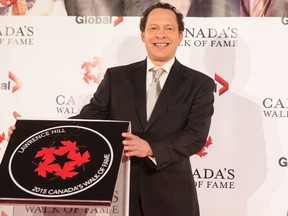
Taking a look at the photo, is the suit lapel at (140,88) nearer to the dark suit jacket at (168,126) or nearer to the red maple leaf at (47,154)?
Answer: the dark suit jacket at (168,126)

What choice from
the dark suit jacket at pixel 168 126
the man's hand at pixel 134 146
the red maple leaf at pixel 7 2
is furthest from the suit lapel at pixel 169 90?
the red maple leaf at pixel 7 2

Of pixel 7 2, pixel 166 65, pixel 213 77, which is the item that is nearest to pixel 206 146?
pixel 213 77

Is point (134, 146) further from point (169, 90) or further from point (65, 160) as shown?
point (169, 90)

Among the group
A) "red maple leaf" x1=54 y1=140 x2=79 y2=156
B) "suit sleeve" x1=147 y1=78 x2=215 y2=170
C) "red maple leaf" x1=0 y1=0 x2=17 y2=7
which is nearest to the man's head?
"suit sleeve" x1=147 y1=78 x2=215 y2=170

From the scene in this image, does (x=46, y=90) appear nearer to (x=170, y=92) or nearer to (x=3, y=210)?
(x=3, y=210)

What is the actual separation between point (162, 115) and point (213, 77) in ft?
2.98

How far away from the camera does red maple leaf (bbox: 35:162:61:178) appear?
145cm

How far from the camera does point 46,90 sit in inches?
105

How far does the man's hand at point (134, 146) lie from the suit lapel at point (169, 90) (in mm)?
171

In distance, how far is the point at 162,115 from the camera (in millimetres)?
1735

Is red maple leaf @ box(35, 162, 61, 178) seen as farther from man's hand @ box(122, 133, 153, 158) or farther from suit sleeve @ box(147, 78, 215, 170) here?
suit sleeve @ box(147, 78, 215, 170)

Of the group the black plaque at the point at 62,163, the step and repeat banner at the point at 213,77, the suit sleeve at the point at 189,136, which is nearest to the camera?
the black plaque at the point at 62,163

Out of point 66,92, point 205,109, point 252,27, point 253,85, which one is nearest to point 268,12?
point 252,27

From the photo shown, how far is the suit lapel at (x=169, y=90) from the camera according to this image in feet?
5.68
